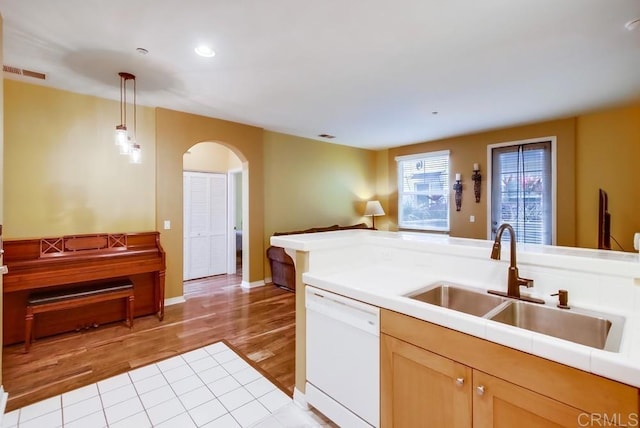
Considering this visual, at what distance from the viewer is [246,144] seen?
4852mm

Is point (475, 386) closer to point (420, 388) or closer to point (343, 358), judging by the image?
point (420, 388)

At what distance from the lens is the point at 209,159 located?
5738 millimetres

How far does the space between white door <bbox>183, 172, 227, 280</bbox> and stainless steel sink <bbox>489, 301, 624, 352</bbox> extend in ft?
17.0

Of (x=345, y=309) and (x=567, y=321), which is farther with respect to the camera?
(x=345, y=309)

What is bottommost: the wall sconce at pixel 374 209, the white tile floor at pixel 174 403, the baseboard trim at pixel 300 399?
the white tile floor at pixel 174 403

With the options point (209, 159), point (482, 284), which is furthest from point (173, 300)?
point (482, 284)

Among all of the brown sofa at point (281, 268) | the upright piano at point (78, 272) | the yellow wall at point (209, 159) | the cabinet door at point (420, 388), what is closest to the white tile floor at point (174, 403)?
the cabinet door at point (420, 388)

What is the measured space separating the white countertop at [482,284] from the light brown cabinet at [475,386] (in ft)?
0.14

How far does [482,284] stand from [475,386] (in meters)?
0.70

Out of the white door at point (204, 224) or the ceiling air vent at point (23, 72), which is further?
the white door at point (204, 224)

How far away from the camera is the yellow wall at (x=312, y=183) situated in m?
5.36

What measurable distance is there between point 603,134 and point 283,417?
5.50m

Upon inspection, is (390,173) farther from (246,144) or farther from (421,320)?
(421,320)

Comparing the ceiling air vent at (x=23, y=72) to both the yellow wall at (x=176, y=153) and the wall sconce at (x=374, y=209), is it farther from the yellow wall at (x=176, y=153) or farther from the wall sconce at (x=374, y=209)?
the wall sconce at (x=374, y=209)
